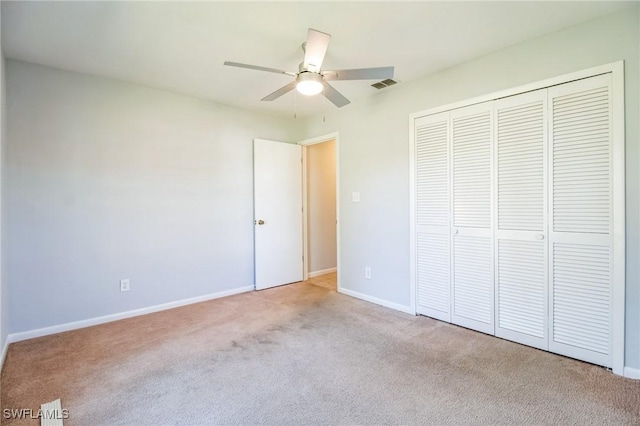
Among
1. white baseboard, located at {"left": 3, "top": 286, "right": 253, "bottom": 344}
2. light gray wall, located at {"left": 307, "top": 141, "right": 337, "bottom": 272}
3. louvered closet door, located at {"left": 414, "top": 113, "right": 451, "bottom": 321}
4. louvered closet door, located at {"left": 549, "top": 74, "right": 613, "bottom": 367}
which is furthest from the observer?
light gray wall, located at {"left": 307, "top": 141, "right": 337, "bottom": 272}

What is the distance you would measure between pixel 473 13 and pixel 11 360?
417 centimetres

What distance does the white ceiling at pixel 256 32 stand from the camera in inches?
79.7

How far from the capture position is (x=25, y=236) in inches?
107

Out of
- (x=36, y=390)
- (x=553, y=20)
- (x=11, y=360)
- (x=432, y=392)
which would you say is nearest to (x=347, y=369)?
(x=432, y=392)

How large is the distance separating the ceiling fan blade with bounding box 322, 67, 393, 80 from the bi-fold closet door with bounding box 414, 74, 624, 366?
111 cm

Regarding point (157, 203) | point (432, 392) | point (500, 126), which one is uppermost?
point (500, 126)

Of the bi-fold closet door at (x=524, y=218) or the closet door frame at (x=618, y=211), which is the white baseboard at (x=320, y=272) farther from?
the closet door frame at (x=618, y=211)

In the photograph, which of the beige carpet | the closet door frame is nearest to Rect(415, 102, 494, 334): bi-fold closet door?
the beige carpet

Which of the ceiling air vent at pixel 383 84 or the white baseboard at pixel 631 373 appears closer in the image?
the white baseboard at pixel 631 373

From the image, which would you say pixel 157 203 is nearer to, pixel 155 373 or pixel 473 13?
pixel 155 373

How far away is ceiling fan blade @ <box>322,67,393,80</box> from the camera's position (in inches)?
83.3

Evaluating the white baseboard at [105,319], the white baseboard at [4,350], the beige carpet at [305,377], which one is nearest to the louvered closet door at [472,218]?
the beige carpet at [305,377]

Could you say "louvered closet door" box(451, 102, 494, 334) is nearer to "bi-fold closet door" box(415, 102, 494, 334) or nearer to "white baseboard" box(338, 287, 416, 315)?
"bi-fold closet door" box(415, 102, 494, 334)

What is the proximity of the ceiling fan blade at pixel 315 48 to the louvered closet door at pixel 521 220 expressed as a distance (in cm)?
159
